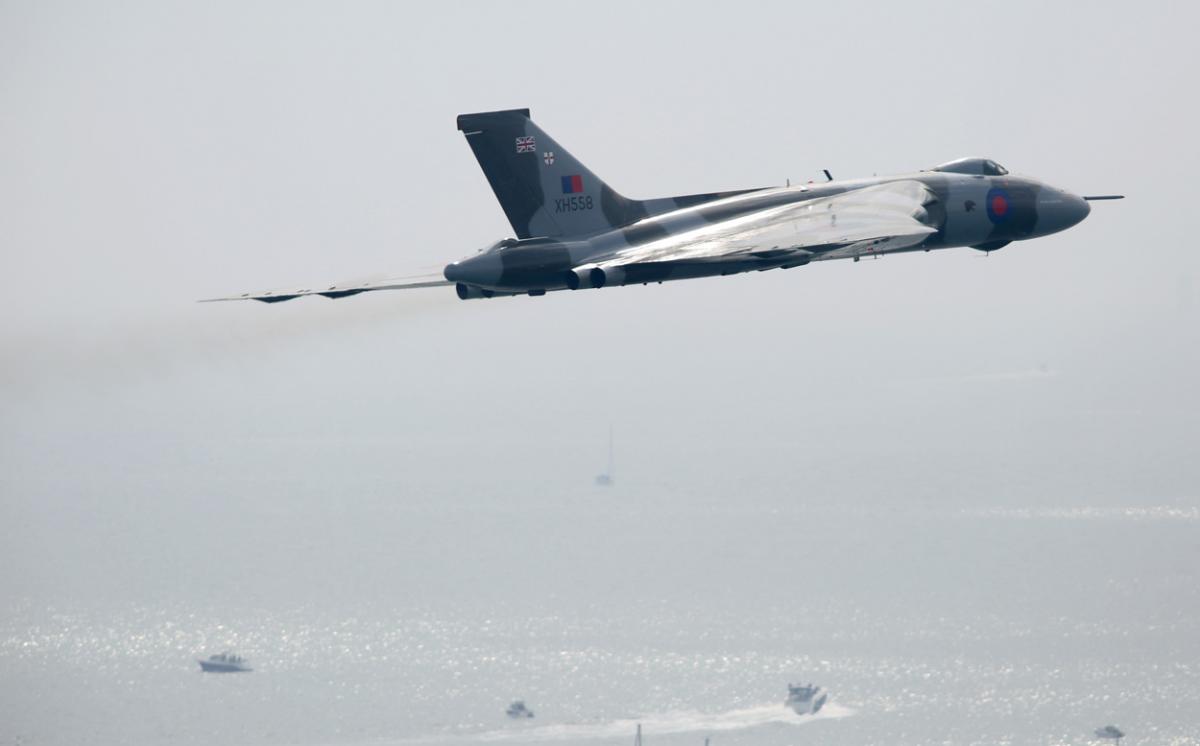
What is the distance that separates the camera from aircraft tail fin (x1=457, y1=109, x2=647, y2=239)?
1853 inches

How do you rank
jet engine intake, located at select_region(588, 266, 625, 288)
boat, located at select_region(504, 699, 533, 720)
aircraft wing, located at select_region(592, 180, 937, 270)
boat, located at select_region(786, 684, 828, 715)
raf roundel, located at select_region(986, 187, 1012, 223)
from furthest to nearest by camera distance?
1. boat, located at select_region(786, 684, 828, 715)
2. boat, located at select_region(504, 699, 533, 720)
3. raf roundel, located at select_region(986, 187, 1012, 223)
4. aircraft wing, located at select_region(592, 180, 937, 270)
5. jet engine intake, located at select_region(588, 266, 625, 288)

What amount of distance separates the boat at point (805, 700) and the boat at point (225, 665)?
7229cm

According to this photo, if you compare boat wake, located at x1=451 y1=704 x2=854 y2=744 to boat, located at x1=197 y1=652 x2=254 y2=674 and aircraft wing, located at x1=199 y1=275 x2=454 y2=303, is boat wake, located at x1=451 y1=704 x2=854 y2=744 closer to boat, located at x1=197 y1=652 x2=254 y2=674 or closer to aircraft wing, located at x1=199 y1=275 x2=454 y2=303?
boat, located at x1=197 y1=652 x2=254 y2=674

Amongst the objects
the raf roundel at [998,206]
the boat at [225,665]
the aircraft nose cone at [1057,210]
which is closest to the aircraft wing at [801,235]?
the raf roundel at [998,206]

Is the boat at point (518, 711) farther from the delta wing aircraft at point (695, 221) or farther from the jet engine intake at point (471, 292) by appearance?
the jet engine intake at point (471, 292)

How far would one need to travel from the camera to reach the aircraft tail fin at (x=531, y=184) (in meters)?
47.1

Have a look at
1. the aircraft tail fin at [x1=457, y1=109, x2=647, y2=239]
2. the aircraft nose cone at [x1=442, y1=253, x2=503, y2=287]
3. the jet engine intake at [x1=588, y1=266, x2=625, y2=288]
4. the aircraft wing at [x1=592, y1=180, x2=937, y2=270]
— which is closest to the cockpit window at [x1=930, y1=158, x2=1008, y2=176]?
the aircraft wing at [x1=592, y1=180, x2=937, y2=270]

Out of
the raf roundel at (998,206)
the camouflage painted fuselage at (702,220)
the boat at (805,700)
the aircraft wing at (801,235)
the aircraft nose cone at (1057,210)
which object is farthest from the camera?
the boat at (805,700)

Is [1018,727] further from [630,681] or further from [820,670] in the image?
[630,681]

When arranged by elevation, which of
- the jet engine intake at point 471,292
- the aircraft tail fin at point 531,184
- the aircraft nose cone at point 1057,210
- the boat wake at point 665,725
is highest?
the aircraft tail fin at point 531,184

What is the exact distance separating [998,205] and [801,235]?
12.5 m

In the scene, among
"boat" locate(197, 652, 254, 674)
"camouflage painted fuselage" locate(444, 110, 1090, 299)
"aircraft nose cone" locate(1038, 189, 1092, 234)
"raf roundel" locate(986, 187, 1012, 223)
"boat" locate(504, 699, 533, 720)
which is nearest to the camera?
"camouflage painted fuselage" locate(444, 110, 1090, 299)

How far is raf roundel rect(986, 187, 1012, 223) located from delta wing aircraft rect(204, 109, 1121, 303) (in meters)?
0.04

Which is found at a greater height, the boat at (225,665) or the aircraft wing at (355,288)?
the aircraft wing at (355,288)
